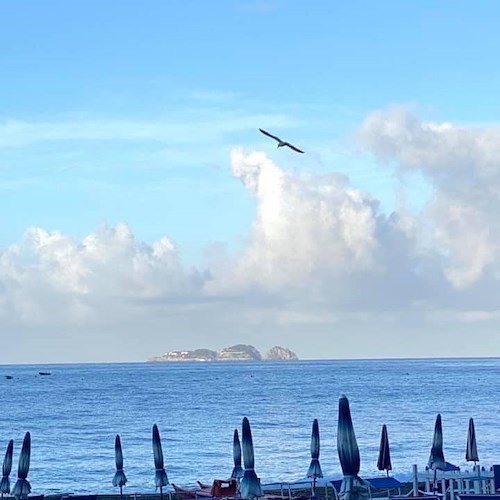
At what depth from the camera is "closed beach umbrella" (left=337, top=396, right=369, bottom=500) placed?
713 inches

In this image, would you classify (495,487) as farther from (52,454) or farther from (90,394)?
(90,394)

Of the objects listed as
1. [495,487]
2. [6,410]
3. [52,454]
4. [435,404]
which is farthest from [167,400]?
[495,487]

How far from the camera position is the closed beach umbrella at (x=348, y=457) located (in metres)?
18.1

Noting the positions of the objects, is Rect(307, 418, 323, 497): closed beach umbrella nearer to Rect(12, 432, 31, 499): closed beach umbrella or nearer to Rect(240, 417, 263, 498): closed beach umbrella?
Rect(240, 417, 263, 498): closed beach umbrella

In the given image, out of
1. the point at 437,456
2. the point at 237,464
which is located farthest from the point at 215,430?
the point at 437,456

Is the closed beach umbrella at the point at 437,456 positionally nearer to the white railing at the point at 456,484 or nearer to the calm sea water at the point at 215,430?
the white railing at the point at 456,484

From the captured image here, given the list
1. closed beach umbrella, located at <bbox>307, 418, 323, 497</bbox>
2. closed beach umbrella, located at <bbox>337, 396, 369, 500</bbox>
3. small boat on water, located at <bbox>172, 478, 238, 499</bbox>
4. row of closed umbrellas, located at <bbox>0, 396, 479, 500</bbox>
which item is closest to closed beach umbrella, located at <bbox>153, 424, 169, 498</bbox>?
row of closed umbrellas, located at <bbox>0, 396, 479, 500</bbox>

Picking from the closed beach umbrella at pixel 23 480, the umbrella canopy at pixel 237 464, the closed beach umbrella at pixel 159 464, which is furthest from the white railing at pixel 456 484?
the closed beach umbrella at pixel 23 480

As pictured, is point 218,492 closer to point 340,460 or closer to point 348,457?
point 340,460

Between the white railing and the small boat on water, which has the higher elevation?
the white railing

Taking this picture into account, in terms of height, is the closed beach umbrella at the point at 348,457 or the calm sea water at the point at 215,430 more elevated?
the closed beach umbrella at the point at 348,457

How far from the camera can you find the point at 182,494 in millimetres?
33125

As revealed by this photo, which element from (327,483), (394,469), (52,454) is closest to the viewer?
(327,483)

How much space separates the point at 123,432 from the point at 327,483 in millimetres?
52674
